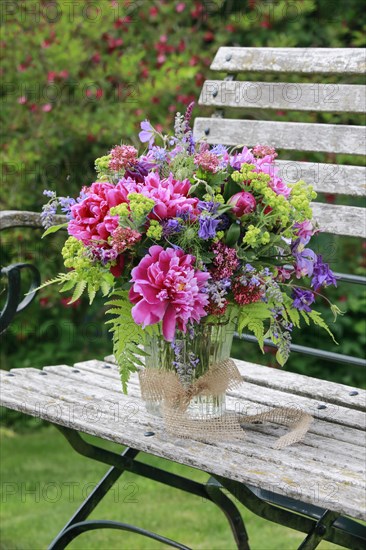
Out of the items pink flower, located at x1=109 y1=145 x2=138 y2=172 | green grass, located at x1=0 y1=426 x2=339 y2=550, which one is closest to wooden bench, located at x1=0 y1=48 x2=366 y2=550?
pink flower, located at x1=109 y1=145 x2=138 y2=172

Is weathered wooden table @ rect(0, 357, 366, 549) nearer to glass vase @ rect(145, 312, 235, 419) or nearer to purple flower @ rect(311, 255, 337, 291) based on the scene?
glass vase @ rect(145, 312, 235, 419)

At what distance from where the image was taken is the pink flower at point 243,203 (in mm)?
1771

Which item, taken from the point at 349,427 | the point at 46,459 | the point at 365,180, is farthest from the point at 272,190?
the point at 46,459

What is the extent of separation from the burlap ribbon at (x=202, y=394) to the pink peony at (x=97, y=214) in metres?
0.30

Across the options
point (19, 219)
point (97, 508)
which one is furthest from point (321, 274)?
point (97, 508)

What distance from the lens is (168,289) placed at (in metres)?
1.70

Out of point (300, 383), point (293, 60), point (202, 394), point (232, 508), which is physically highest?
point (293, 60)

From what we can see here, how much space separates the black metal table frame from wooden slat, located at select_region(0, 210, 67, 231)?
59 cm

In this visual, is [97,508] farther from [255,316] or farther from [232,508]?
[255,316]

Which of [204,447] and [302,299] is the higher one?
[302,299]

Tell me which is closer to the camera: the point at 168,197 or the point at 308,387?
the point at 168,197

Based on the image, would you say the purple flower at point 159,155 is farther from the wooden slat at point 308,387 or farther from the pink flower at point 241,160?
the wooden slat at point 308,387

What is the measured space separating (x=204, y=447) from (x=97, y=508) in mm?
1958

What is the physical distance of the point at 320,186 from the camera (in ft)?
8.45
